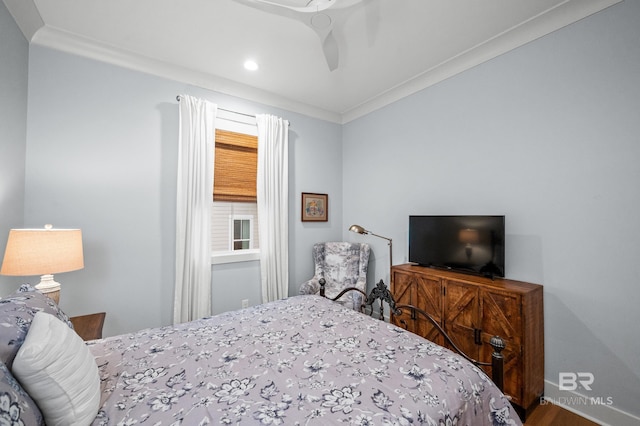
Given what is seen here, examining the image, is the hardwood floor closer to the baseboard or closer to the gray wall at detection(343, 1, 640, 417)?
the baseboard

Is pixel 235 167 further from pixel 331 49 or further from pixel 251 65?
pixel 331 49

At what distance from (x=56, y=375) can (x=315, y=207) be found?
3.10 m

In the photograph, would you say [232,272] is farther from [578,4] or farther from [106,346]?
[578,4]

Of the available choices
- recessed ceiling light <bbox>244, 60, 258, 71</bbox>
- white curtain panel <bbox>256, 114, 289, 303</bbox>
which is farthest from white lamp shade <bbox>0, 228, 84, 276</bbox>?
recessed ceiling light <bbox>244, 60, 258, 71</bbox>

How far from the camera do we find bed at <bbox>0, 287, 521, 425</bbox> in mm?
969

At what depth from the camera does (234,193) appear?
125 inches

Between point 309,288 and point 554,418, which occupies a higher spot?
point 309,288

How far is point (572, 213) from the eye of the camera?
202cm

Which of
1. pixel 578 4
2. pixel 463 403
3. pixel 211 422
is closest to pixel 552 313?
pixel 463 403

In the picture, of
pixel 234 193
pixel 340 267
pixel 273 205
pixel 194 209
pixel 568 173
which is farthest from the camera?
pixel 340 267

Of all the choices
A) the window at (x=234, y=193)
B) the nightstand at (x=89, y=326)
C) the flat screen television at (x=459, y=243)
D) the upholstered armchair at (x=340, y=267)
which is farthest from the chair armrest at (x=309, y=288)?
the nightstand at (x=89, y=326)

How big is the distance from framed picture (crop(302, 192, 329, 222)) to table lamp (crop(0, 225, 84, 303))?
2381mm

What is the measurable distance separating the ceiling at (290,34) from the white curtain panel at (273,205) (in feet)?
1.89

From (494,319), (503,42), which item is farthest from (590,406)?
(503,42)
